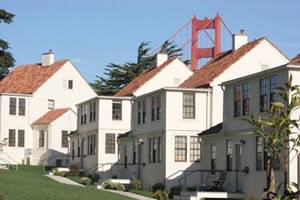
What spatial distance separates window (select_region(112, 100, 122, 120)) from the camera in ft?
178

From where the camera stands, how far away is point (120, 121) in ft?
177

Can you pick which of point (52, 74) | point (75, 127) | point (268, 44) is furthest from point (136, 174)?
point (52, 74)

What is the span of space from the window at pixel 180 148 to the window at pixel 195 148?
0.42 meters

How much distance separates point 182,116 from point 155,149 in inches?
113

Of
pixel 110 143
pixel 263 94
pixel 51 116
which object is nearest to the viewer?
pixel 263 94

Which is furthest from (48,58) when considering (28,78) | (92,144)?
(92,144)

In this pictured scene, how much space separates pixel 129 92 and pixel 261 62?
43.3 feet

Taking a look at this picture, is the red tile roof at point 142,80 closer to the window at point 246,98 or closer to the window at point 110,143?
the window at point 110,143

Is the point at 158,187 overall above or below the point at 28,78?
below

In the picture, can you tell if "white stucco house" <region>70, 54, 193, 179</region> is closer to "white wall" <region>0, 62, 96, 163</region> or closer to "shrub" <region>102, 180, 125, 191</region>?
"shrub" <region>102, 180, 125, 191</region>

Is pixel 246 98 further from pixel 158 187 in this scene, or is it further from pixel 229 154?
pixel 158 187

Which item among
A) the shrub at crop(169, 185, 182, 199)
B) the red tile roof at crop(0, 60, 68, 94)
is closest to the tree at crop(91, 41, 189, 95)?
the red tile roof at crop(0, 60, 68, 94)

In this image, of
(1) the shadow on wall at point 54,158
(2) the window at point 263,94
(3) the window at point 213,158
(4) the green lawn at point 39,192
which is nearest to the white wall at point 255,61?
(3) the window at point 213,158

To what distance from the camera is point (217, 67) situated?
4744cm
